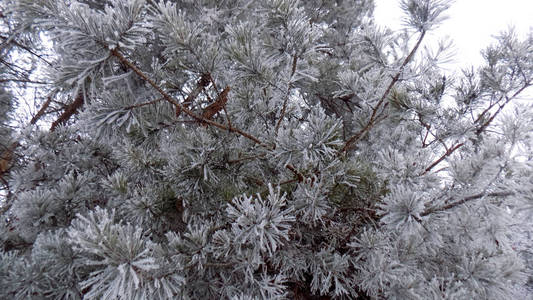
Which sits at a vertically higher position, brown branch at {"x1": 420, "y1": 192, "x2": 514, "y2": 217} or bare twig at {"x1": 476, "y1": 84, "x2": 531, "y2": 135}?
bare twig at {"x1": 476, "y1": 84, "x2": 531, "y2": 135}

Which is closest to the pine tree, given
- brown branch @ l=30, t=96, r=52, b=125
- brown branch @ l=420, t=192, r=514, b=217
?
brown branch @ l=420, t=192, r=514, b=217

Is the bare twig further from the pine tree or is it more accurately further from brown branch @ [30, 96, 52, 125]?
brown branch @ [30, 96, 52, 125]

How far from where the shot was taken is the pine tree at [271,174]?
100 centimetres

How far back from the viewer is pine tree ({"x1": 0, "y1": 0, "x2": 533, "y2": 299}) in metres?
1.00

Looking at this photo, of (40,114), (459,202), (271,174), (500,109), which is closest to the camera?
(459,202)

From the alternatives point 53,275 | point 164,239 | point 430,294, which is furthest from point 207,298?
point 430,294

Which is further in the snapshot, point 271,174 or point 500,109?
point 271,174

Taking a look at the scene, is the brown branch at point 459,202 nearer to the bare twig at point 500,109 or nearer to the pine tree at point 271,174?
the pine tree at point 271,174

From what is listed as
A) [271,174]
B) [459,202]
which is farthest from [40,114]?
[459,202]

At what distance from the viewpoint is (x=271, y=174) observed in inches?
67.3

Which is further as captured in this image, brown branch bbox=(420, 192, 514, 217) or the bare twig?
the bare twig

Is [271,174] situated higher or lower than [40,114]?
higher

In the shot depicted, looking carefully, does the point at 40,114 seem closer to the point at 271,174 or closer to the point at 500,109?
the point at 271,174

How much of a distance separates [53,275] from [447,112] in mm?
2004
